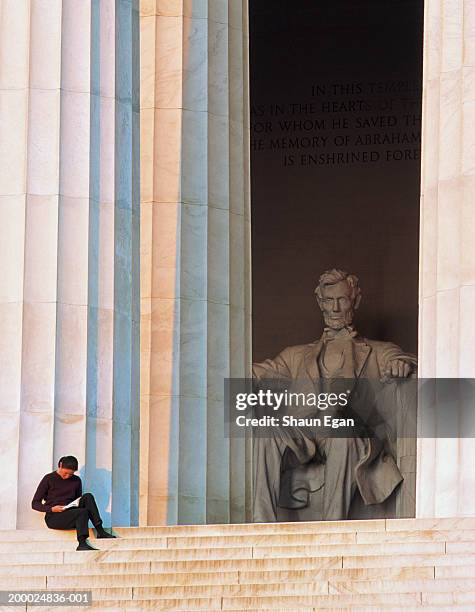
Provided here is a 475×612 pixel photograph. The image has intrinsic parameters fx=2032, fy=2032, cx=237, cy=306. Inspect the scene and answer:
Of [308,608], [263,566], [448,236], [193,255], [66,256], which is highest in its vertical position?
[193,255]

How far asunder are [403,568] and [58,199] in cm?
1299

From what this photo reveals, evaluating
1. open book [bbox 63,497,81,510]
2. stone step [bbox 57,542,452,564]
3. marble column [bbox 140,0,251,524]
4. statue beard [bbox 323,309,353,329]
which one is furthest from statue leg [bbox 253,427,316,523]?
stone step [bbox 57,542,452,564]

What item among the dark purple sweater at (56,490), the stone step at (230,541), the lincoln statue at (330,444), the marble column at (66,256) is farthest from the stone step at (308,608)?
the lincoln statue at (330,444)

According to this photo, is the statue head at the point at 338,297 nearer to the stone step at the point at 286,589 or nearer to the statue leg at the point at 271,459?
the statue leg at the point at 271,459

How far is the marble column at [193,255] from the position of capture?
165 feet

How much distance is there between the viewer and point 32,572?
122 ft

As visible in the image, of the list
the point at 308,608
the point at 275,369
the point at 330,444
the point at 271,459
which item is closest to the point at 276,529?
the point at 308,608

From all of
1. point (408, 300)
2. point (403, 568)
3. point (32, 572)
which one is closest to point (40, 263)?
point (32, 572)

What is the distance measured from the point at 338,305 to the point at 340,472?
5673 millimetres

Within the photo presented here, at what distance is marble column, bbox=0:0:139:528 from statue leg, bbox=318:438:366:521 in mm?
17021

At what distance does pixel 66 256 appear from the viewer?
43.8 metres

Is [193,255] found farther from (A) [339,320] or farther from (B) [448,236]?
(A) [339,320]

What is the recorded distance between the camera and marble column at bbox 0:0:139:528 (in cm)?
4312

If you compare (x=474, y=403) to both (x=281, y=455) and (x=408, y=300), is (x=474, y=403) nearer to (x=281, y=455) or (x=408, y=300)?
(x=281, y=455)
